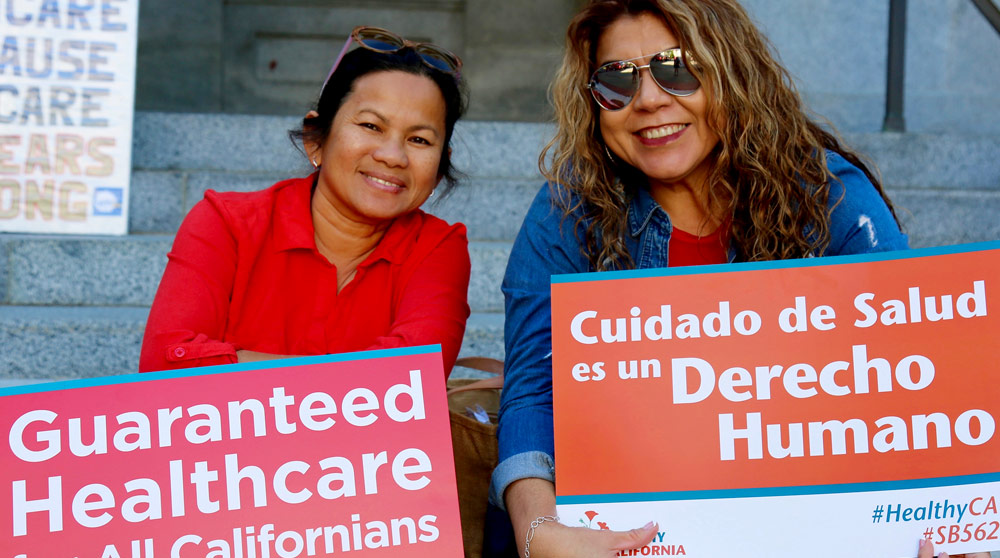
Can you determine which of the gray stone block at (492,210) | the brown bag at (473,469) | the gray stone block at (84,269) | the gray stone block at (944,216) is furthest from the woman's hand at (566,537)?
the gray stone block at (944,216)

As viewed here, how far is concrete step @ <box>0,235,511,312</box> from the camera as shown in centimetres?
303

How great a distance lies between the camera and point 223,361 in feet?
5.89

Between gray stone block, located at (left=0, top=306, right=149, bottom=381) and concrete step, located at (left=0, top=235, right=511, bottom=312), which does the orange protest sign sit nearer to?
gray stone block, located at (left=0, top=306, right=149, bottom=381)

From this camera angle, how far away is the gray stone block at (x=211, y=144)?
3.73 m

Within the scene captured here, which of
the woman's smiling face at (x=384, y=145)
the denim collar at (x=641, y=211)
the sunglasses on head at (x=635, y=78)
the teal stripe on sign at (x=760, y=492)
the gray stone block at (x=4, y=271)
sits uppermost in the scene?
the sunglasses on head at (x=635, y=78)

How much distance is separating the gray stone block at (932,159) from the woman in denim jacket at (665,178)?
87.2 inches

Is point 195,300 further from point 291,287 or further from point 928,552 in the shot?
point 928,552

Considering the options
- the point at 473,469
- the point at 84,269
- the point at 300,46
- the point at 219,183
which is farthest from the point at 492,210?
the point at 300,46

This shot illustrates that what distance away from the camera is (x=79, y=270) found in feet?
10.1

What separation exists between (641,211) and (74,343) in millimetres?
1884

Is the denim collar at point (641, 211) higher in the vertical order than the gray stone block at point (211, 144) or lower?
lower

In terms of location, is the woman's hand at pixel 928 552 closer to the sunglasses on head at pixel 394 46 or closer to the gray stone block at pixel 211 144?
the sunglasses on head at pixel 394 46

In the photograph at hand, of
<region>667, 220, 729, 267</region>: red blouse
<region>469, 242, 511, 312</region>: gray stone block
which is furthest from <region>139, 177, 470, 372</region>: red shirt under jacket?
<region>469, 242, 511, 312</region>: gray stone block

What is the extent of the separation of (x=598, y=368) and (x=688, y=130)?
21.1 inches
